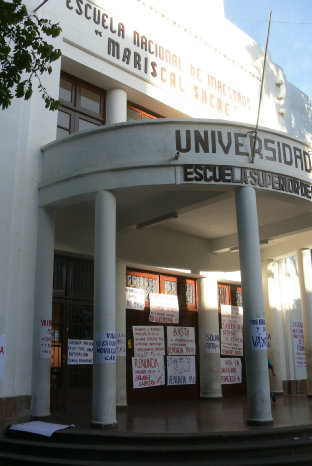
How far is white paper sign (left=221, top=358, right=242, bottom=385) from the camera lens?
1549cm

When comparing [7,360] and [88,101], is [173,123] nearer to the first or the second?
[88,101]

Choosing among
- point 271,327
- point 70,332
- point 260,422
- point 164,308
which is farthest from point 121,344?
point 271,327

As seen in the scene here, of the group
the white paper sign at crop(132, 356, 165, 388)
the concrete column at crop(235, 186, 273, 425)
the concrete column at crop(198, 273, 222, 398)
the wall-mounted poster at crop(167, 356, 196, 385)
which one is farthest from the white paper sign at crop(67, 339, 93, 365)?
the concrete column at crop(235, 186, 273, 425)

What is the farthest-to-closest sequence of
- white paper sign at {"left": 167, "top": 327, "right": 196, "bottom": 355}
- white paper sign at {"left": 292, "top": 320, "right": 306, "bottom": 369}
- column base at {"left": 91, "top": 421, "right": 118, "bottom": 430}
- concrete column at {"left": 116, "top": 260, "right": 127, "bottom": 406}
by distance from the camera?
1. white paper sign at {"left": 292, "top": 320, "right": 306, "bottom": 369}
2. white paper sign at {"left": 167, "top": 327, "right": 196, "bottom": 355}
3. concrete column at {"left": 116, "top": 260, "right": 127, "bottom": 406}
4. column base at {"left": 91, "top": 421, "right": 118, "bottom": 430}

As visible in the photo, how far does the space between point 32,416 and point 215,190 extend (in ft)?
19.0

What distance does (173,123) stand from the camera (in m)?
9.84

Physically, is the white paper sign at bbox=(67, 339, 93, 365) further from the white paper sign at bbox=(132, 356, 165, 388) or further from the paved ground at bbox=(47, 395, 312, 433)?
the white paper sign at bbox=(132, 356, 165, 388)

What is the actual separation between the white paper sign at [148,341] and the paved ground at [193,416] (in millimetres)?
1404

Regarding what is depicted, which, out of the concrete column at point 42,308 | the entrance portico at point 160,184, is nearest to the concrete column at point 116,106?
the entrance portico at point 160,184

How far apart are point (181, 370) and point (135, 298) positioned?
272 centimetres

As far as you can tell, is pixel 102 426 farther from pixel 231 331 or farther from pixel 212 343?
pixel 231 331

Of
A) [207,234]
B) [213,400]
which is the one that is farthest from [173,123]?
[213,400]

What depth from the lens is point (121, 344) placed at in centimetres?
1231

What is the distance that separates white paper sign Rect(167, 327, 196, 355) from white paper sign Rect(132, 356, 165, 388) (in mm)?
544
